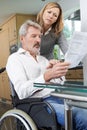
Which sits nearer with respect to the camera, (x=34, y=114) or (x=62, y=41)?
(x=34, y=114)

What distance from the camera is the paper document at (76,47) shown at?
3.39ft

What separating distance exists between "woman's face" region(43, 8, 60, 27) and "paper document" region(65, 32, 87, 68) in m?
0.75

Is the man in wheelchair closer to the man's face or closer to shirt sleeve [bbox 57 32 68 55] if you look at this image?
the man's face

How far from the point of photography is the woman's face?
1779 millimetres

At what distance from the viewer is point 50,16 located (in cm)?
178

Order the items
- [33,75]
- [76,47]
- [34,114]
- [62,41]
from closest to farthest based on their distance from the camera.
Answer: [76,47], [34,114], [33,75], [62,41]

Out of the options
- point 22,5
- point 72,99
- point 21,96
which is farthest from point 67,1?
point 72,99

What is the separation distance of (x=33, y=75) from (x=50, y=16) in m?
0.56

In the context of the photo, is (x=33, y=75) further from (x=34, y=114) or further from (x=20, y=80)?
(x=34, y=114)

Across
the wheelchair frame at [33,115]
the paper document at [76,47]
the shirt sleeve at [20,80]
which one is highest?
the paper document at [76,47]

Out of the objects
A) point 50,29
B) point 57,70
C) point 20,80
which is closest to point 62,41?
point 50,29

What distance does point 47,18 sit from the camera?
1.78m

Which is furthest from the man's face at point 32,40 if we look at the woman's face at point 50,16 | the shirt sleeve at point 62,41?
the shirt sleeve at point 62,41

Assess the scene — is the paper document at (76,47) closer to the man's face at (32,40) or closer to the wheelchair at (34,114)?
the wheelchair at (34,114)
